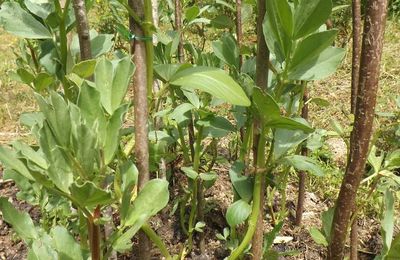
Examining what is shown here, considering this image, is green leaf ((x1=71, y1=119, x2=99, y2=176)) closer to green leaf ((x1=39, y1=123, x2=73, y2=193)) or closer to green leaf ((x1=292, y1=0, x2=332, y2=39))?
green leaf ((x1=39, y1=123, x2=73, y2=193))

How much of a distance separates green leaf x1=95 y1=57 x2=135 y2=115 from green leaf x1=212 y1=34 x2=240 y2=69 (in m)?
0.40

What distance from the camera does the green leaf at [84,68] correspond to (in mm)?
807

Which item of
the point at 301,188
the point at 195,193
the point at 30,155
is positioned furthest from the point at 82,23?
the point at 301,188

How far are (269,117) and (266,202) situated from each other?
936 mm

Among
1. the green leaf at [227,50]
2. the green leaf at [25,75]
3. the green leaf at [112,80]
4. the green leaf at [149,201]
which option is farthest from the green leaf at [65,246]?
the green leaf at [227,50]

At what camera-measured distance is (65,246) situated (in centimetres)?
67

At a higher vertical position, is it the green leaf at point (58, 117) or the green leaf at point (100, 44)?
the green leaf at point (100, 44)

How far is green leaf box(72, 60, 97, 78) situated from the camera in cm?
81

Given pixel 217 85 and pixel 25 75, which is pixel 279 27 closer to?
pixel 217 85

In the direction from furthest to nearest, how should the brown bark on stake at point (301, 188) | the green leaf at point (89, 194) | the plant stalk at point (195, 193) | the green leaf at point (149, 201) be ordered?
the brown bark on stake at point (301, 188) → the plant stalk at point (195, 193) → the green leaf at point (149, 201) → the green leaf at point (89, 194)

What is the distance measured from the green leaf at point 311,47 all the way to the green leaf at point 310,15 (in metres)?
0.01

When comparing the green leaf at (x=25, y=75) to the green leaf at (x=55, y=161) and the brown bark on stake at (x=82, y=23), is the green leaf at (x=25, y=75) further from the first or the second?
the green leaf at (x=55, y=161)

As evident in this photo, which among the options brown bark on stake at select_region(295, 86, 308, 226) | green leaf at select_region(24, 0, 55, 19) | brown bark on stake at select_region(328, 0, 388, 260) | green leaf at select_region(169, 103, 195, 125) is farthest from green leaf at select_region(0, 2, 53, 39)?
brown bark on stake at select_region(295, 86, 308, 226)

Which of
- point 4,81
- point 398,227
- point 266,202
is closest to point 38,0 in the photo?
point 266,202
